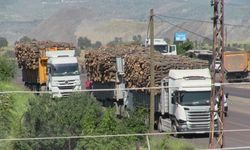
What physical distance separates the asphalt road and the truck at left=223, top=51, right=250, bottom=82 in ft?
51.8

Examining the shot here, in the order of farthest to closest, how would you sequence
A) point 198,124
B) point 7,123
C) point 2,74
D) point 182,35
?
1. point 182,35
2. point 2,74
3. point 198,124
4. point 7,123

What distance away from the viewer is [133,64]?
Result: 43062mm

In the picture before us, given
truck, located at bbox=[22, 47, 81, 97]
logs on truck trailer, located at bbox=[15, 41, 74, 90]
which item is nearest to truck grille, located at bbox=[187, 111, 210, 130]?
truck, located at bbox=[22, 47, 81, 97]

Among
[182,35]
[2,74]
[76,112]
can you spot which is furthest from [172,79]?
[182,35]

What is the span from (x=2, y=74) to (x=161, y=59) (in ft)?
68.1

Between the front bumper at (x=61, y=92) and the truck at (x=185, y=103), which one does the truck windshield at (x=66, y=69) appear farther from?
the truck at (x=185, y=103)

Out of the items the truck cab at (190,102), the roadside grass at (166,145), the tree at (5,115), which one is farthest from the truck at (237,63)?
→ the roadside grass at (166,145)

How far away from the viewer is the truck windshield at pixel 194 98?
35719 millimetres

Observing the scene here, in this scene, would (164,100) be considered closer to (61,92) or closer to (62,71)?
(61,92)

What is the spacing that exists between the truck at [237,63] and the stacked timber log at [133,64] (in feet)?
99.9

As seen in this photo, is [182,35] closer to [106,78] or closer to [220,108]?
[106,78]

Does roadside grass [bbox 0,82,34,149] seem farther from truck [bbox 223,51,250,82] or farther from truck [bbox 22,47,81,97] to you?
truck [bbox 223,51,250,82]

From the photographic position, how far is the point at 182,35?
148500mm

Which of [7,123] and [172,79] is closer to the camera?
[7,123]
